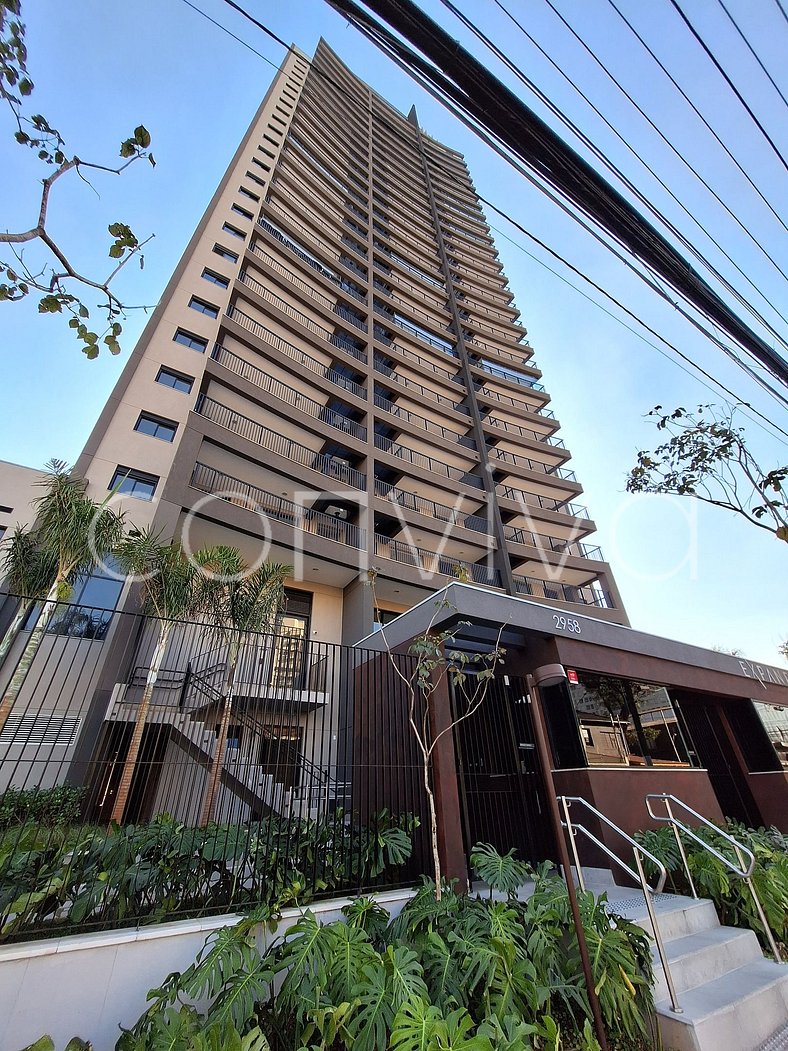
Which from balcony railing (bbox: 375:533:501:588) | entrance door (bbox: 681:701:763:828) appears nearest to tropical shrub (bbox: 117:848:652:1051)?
entrance door (bbox: 681:701:763:828)

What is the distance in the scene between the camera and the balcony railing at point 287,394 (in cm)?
1618

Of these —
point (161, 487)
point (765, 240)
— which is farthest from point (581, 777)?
point (161, 487)

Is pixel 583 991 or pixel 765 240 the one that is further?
pixel 765 240

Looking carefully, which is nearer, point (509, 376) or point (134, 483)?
point (134, 483)

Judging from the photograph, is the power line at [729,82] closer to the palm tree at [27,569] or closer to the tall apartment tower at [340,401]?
the tall apartment tower at [340,401]

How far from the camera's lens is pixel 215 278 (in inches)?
688

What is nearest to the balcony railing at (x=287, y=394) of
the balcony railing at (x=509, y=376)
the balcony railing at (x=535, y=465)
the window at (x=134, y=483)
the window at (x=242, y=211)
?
the window at (x=134, y=483)

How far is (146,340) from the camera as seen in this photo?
47.9 feet

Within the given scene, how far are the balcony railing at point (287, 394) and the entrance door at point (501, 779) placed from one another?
13.5 m

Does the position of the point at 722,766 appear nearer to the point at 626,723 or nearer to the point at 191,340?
the point at 626,723

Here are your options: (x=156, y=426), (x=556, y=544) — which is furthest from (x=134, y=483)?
(x=556, y=544)

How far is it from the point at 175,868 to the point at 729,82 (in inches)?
348

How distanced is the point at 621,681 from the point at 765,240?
7.07 metres

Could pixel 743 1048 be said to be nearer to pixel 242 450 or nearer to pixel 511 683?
pixel 511 683
